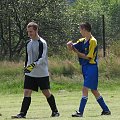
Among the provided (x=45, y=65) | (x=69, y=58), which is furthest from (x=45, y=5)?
(x=45, y=65)

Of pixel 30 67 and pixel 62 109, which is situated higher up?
pixel 30 67

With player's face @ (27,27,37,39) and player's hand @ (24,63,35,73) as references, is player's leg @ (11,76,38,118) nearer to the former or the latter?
player's hand @ (24,63,35,73)

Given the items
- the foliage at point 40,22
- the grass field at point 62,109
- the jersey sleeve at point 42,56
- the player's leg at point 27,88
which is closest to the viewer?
the grass field at point 62,109

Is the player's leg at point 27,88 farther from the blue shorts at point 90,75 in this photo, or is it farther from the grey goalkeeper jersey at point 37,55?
the blue shorts at point 90,75

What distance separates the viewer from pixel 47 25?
29312 mm

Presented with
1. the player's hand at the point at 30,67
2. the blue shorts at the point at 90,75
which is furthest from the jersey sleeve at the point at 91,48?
the player's hand at the point at 30,67

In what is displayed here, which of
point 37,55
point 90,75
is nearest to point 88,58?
point 90,75

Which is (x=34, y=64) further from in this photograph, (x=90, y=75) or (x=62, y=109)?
(x=62, y=109)

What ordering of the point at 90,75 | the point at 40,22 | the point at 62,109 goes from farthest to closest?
1. the point at 40,22
2. the point at 62,109
3. the point at 90,75

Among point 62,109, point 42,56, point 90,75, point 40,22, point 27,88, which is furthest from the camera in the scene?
point 40,22

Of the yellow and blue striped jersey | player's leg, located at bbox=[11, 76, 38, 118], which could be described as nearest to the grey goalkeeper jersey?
player's leg, located at bbox=[11, 76, 38, 118]

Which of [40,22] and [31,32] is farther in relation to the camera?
[40,22]

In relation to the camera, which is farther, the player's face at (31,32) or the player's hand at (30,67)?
the player's face at (31,32)

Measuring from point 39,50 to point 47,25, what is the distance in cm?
1874
